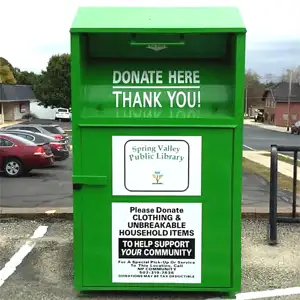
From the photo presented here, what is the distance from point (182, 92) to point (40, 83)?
63.6 metres

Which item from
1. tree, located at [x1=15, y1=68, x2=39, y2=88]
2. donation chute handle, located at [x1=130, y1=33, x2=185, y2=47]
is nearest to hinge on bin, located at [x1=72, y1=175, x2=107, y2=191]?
donation chute handle, located at [x1=130, y1=33, x2=185, y2=47]

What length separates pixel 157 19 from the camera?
369cm

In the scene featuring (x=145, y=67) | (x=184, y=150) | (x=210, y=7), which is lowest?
(x=184, y=150)

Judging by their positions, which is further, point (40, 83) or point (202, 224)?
point (40, 83)

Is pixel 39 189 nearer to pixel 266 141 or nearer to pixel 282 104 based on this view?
pixel 266 141

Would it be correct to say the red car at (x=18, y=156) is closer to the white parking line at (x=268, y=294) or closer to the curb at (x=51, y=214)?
the curb at (x=51, y=214)

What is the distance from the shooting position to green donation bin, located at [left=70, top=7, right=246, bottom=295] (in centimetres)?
366

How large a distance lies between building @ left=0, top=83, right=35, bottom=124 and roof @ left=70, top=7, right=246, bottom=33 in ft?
171

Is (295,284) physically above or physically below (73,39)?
below

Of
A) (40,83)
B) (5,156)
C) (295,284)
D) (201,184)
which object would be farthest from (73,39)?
(40,83)

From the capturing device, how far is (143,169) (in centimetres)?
374

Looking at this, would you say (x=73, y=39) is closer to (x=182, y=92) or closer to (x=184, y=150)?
(x=182, y=92)

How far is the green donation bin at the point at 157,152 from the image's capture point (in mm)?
3664

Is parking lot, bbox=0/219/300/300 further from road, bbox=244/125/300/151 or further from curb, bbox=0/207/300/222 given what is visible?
road, bbox=244/125/300/151
